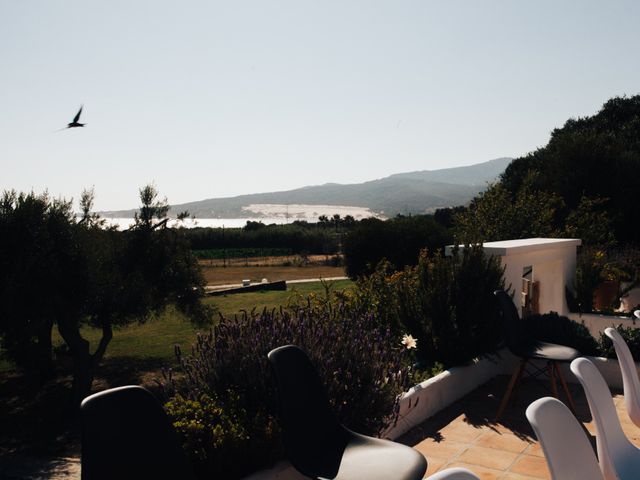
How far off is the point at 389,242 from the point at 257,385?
22291 millimetres

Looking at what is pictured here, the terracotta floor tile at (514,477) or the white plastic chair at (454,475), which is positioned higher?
the white plastic chair at (454,475)

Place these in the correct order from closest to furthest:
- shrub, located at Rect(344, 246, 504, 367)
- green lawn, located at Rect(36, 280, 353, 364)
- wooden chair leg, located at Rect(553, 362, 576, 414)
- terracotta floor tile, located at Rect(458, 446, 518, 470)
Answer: terracotta floor tile, located at Rect(458, 446, 518, 470), wooden chair leg, located at Rect(553, 362, 576, 414), shrub, located at Rect(344, 246, 504, 367), green lawn, located at Rect(36, 280, 353, 364)

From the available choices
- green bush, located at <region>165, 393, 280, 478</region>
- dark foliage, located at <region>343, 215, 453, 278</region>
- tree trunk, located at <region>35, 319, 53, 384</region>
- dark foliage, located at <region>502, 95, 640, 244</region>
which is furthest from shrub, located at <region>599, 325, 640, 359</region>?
dark foliage, located at <region>343, 215, 453, 278</region>

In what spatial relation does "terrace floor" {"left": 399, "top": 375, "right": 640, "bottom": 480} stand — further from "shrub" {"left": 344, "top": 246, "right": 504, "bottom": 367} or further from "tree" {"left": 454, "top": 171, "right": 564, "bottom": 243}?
"tree" {"left": 454, "top": 171, "right": 564, "bottom": 243}

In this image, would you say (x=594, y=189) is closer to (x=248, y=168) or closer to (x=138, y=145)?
Result: (x=138, y=145)

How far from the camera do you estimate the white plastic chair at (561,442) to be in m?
1.65

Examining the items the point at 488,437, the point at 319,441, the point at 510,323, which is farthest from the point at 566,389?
the point at 319,441

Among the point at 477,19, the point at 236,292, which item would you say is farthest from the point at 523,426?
the point at 236,292

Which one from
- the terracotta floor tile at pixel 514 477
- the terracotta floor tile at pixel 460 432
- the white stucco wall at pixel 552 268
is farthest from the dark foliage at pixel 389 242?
the terracotta floor tile at pixel 514 477

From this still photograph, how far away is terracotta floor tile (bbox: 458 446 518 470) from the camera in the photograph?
4.03 meters

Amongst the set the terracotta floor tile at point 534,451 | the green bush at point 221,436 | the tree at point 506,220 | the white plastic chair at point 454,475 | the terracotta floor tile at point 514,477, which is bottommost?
the terracotta floor tile at point 534,451

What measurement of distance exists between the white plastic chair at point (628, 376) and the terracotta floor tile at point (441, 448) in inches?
52.0

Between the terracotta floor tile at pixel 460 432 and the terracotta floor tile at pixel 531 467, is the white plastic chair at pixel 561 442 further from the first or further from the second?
the terracotta floor tile at pixel 460 432

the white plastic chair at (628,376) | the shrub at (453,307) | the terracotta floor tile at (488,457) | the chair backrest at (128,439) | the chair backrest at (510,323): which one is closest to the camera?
the chair backrest at (128,439)
